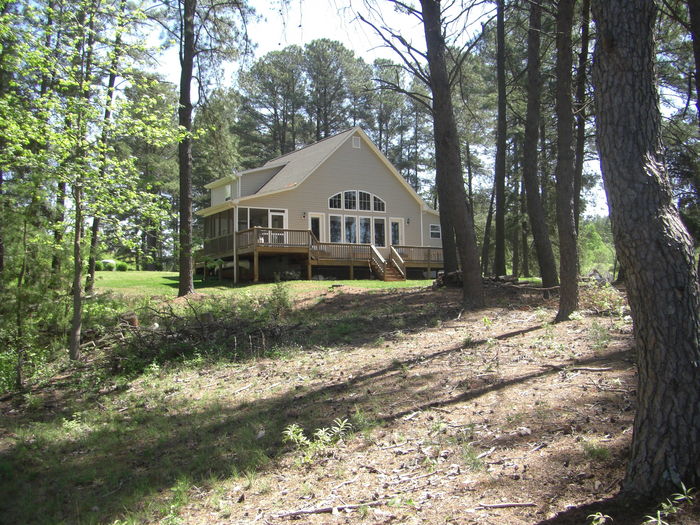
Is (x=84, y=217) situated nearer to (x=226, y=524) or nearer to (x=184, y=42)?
(x=226, y=524)

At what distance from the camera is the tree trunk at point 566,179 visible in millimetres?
8547

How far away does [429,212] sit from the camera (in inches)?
1056

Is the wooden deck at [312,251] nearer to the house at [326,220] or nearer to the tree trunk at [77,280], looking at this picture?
the house at [326,220]

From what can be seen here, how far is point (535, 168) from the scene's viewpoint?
12109 millimetres

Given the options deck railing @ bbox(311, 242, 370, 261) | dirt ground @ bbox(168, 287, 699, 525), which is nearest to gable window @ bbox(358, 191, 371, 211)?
deck railing @ bbox(311, 242, 370, 261)

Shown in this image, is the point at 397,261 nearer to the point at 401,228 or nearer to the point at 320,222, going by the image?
the point at 401,228

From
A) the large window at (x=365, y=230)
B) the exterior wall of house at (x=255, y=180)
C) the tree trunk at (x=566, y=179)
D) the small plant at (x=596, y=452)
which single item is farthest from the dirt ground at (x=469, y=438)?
the exterior wall of house at (x=255, y=180)

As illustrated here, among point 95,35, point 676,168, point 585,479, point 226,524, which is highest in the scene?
point 95,35

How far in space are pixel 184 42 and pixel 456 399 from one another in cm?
1371

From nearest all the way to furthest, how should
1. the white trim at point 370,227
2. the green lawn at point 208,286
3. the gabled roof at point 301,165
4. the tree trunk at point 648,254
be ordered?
the tree trunk at point 648,254
the green lawn at point 208,286
the gabled roof at point 301,165
the white trim at point 370,227

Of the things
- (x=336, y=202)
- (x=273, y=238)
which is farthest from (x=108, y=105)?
(x=336, y=202)

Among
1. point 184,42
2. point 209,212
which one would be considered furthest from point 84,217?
point 209,212

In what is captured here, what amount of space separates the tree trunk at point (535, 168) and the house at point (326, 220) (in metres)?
10.1

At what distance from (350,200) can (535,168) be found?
43.6 ft
